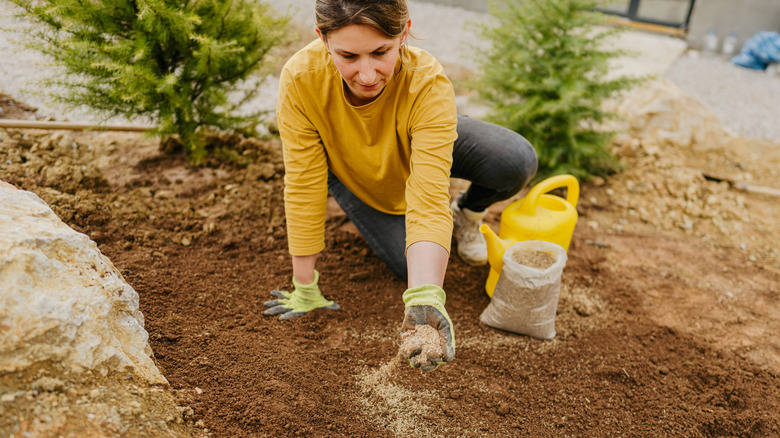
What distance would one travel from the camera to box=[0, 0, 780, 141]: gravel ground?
4008 millimetres

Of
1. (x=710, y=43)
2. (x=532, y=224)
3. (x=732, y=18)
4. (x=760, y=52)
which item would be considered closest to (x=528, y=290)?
(x=532, y=224)

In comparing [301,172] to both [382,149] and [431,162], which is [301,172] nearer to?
[382,149]

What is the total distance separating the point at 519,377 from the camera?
196cm

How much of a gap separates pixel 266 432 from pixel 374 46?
122 centimetres

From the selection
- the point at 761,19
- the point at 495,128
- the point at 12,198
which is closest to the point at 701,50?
the point at 761,19

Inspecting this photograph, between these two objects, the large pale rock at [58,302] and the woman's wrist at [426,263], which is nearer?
the large pale rock at [58,302]

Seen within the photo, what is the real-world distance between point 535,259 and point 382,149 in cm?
82

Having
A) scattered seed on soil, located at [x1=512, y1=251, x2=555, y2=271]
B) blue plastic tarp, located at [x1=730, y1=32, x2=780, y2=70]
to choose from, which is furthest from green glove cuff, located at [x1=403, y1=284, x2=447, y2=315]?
blue plastic tarp, located at [x1=730, y1=32, x2=780, y2=70]

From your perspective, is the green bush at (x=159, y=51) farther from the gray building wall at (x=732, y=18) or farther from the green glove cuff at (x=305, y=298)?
the gray building wall at (x=732, y=18)

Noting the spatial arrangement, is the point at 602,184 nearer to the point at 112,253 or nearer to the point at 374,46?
the point at 374,46

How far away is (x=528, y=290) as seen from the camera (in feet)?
6.66

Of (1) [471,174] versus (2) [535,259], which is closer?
(2) [535,259]

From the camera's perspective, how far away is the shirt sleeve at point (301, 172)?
1.87 meters

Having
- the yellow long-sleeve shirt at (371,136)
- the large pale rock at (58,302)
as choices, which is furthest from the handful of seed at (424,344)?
the large pale rock at (58,302)
